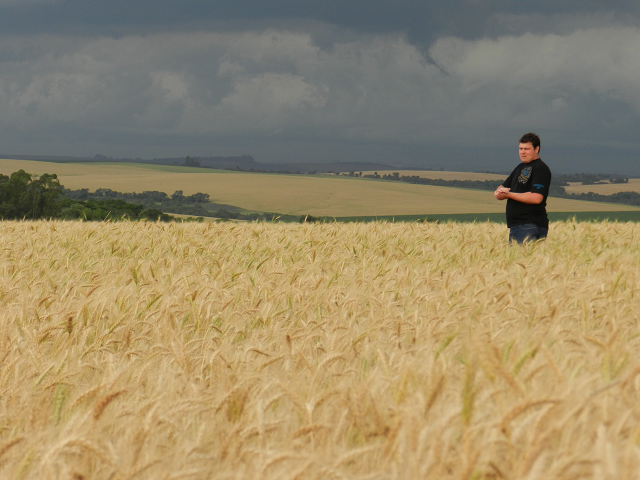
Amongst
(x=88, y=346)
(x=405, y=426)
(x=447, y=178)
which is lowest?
(x=88, y=346)

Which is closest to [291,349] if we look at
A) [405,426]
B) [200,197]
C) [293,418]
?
[293,418]

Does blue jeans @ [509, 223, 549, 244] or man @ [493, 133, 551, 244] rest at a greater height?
man @ [493, 133, 551, 244]

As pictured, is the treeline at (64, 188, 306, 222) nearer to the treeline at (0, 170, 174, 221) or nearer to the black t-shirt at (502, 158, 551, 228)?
the treeline at (0, 170, 174, 221)

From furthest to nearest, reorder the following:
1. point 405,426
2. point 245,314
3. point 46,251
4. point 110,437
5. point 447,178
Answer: point 447,178 → point 46,251 → point 245,314 → point 110,437 → point 405,426

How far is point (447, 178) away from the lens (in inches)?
2936

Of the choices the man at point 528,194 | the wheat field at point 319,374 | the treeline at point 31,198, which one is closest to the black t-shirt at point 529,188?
the man at point 528,194

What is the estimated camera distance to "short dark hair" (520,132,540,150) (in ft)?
20.9

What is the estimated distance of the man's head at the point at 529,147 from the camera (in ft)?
20.8

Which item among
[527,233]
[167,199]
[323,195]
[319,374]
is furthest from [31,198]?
[319,374]

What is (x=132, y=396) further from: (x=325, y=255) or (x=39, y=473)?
(x=325, y=255)

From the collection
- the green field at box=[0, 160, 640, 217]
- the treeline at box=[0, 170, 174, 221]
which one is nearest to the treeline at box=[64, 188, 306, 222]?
the green field at box=[0, 160, 640, 217]

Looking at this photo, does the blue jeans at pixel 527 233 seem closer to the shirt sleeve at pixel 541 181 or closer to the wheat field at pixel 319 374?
the shirt sleeve at pixel 541 181

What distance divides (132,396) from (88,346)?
0.83 m

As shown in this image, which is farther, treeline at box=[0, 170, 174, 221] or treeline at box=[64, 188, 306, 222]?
treeline at box=[64, 188, 306, 222]
